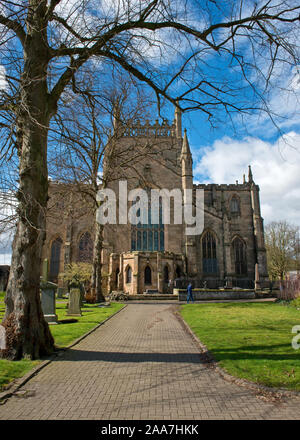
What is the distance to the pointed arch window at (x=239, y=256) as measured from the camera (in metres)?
37.6

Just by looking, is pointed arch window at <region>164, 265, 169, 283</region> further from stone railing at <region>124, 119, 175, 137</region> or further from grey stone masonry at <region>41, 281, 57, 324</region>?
grey stone masonry at <region>41, 281, 57, 324</region>

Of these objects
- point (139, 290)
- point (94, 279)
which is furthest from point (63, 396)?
point (139, 290)

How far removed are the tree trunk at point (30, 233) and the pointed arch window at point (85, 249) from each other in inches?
1034

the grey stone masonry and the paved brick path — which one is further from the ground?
the grey stone masonry

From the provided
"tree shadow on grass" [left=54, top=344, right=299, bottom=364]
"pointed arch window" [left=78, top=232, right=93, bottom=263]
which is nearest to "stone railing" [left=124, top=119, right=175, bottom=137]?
"tree shadow on grass" [left=54, top=344, right=299, bottom=364]

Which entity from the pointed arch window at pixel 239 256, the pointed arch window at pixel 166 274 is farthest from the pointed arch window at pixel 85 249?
the pointed arch window at pixel 239 256

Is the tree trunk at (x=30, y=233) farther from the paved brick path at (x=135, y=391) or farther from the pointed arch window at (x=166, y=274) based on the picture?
the pointed arch window at (x=166, y=274)

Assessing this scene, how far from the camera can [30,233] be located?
667 centimetres

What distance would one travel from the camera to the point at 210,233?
120 feet

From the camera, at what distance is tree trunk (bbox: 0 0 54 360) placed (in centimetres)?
643

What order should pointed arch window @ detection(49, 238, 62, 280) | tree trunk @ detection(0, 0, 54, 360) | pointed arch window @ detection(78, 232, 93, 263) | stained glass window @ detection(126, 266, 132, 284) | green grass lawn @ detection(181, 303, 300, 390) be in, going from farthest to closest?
pointed arch window @ detection(49, 238, 62, 280), pointed arch window @ detection(78, 232, 93, 263), stained glass window @ detection(126, 266, 132, 284), tree trunk @ detection(0, 0, 54, 360), green grass lawn @ detection(181, 303, 300, 390)

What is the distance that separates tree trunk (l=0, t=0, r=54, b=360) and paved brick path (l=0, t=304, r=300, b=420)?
2.82ft

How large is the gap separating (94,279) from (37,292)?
15.0 metres
